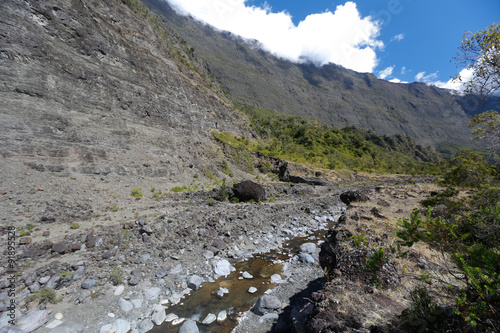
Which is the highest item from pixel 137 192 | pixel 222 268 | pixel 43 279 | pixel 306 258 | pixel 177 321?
pixel 306 258

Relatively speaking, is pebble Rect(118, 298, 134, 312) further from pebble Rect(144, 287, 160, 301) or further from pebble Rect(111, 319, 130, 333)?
pebble Rect(144, 287, 160, 301)

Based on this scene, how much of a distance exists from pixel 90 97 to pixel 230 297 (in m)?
24.0

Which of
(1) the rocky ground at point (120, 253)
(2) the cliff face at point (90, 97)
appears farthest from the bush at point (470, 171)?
(2) the cliff face at point (90, 97)

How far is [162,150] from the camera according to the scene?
79.4 ft

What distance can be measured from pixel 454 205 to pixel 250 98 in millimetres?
133208

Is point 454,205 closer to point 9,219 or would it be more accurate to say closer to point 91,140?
point 9,219

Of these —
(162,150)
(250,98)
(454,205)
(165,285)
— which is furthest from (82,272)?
(250,98)

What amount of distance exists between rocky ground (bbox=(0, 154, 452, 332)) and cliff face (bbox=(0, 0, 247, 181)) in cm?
348

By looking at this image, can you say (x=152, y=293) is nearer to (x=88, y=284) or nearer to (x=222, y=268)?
(x=88, y=284)

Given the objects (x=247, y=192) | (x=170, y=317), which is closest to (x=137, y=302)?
(x=170, y=317)

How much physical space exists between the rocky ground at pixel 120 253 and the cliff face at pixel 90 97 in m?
3.48

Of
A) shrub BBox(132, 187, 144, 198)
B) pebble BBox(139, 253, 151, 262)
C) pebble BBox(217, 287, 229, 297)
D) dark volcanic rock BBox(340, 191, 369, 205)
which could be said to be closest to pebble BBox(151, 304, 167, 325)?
pebble BBox(217, 287, 229, 297)

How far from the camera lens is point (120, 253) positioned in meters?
8.06

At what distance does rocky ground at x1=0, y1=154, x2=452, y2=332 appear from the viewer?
228 inches
